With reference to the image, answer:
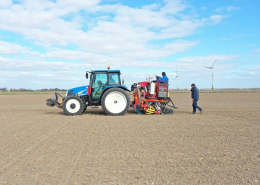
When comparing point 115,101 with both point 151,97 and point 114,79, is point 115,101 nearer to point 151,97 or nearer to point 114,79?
point 114,79

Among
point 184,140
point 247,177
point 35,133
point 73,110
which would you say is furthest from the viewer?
point 73,110

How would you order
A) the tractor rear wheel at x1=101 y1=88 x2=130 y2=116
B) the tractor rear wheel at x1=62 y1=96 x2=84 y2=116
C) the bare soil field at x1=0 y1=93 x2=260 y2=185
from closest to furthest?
1. the bare soil field at x1=0 y1=93 x2=260 y2=185
2. the tractor rear wheel at x1=101 y1=88 x2=130 y2=116
3. the tractor rear wheel at x1=62 y1=96 x2=84 y2=116

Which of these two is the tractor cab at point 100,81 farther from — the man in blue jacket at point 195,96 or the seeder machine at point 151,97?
the man in blue jacket at point 195,96

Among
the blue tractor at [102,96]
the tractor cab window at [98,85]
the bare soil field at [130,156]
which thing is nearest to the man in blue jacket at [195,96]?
the blue tractor at [102,96]

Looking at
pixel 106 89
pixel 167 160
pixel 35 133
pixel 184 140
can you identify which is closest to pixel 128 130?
pixel 184 140

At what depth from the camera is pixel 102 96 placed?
12742 millimetres

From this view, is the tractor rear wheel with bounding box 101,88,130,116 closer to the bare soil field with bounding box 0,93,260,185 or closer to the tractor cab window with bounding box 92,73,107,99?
the tractor cab window with bounding box 92,73,107,99

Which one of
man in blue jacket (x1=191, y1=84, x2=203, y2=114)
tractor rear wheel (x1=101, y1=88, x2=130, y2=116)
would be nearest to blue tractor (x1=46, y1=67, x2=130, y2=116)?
tractor rear wheel (x1=101, y1=88, x2=130, y2=116)

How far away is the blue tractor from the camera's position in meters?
12.9

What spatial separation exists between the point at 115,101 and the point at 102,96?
732 millimetres

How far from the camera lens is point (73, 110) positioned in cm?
1312

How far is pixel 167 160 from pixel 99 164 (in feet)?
4.59

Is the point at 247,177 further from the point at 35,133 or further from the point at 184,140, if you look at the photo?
the point at 35,133

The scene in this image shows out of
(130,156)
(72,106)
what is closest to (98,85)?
(72,106)
